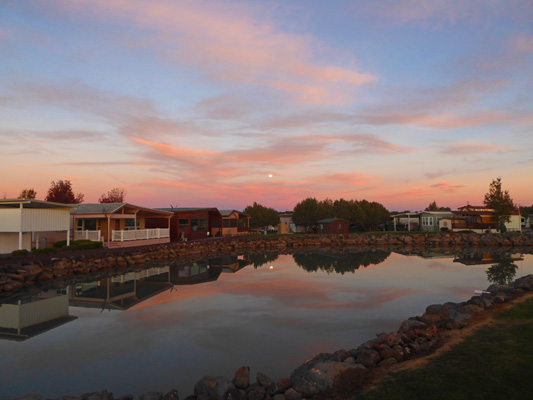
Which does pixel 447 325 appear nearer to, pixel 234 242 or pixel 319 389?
pixel 319 389

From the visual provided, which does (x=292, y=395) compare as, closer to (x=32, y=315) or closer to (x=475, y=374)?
(x=475, y=374)

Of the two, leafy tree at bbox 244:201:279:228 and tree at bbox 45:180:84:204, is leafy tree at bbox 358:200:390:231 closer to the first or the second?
leafy tree at bbox 244:201:279:228

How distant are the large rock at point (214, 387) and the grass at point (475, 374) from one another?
7.50 feet

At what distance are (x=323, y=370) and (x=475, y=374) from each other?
258 cm

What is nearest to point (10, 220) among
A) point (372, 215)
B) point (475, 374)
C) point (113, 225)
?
point (113, 225)

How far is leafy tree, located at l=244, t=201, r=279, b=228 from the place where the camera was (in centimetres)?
6831

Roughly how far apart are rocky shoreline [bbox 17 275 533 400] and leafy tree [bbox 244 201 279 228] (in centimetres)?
5914

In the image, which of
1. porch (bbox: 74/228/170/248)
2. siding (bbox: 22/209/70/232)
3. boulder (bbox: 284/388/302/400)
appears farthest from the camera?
porch (bbox: 74/228/170/248)

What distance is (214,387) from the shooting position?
5.92m

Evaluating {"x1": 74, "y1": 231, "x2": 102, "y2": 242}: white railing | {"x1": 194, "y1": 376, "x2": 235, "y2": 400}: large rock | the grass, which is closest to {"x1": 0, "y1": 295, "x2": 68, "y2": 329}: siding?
{"x1": 194, "y1": 376, "x2": 235, "y2": 400}: large rock

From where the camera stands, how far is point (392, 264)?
25.1 meters

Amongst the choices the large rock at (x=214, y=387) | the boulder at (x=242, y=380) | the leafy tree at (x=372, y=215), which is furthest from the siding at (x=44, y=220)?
the leafy tree at (x=372, y=215)

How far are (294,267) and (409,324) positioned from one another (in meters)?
15.0

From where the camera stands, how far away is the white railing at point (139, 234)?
30438mm
